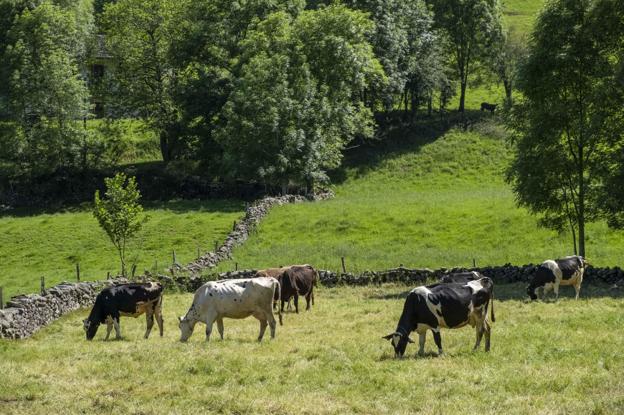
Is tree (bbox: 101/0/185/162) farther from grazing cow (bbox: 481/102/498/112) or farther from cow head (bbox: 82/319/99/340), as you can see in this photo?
cow head (bbox: 82/319/99/340)

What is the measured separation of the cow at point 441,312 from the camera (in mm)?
20625

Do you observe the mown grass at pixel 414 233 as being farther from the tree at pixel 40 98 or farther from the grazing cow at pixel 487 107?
the tree at pixel 40 98

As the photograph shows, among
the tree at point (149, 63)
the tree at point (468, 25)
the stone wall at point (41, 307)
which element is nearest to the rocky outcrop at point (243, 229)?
the stone wall at point (41, 307)

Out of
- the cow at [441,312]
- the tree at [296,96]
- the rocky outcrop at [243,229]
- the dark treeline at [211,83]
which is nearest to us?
the cow at [441,312]

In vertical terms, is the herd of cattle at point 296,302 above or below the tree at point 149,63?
below

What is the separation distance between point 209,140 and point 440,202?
24944 mm

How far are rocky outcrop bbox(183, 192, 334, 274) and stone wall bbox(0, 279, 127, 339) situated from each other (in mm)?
7910

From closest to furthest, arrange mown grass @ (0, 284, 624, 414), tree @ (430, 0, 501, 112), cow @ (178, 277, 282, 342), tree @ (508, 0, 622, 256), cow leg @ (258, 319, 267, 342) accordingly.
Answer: mown grass @ (0, 284, 624, 414)
cow leg @ (258, 319, 267, 342)
cow @ (178, 277, 282, 342)
tree @ (508, 0, 622, 256)
tree @ (430, 0, 501, 112)

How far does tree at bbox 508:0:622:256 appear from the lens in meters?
40.5

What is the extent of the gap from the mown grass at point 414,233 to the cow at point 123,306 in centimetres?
1770

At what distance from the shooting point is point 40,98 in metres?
73.3

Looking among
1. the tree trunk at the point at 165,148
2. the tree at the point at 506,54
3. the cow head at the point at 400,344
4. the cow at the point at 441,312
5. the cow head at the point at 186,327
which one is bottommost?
the cow head at the point at 186,327

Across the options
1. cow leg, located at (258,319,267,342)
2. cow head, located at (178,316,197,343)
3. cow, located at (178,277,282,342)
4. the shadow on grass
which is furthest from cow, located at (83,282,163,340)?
the shadow on grass

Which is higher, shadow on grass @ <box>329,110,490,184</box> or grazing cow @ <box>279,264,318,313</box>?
shadow on grass @ <box>329,110,490,184</box>
